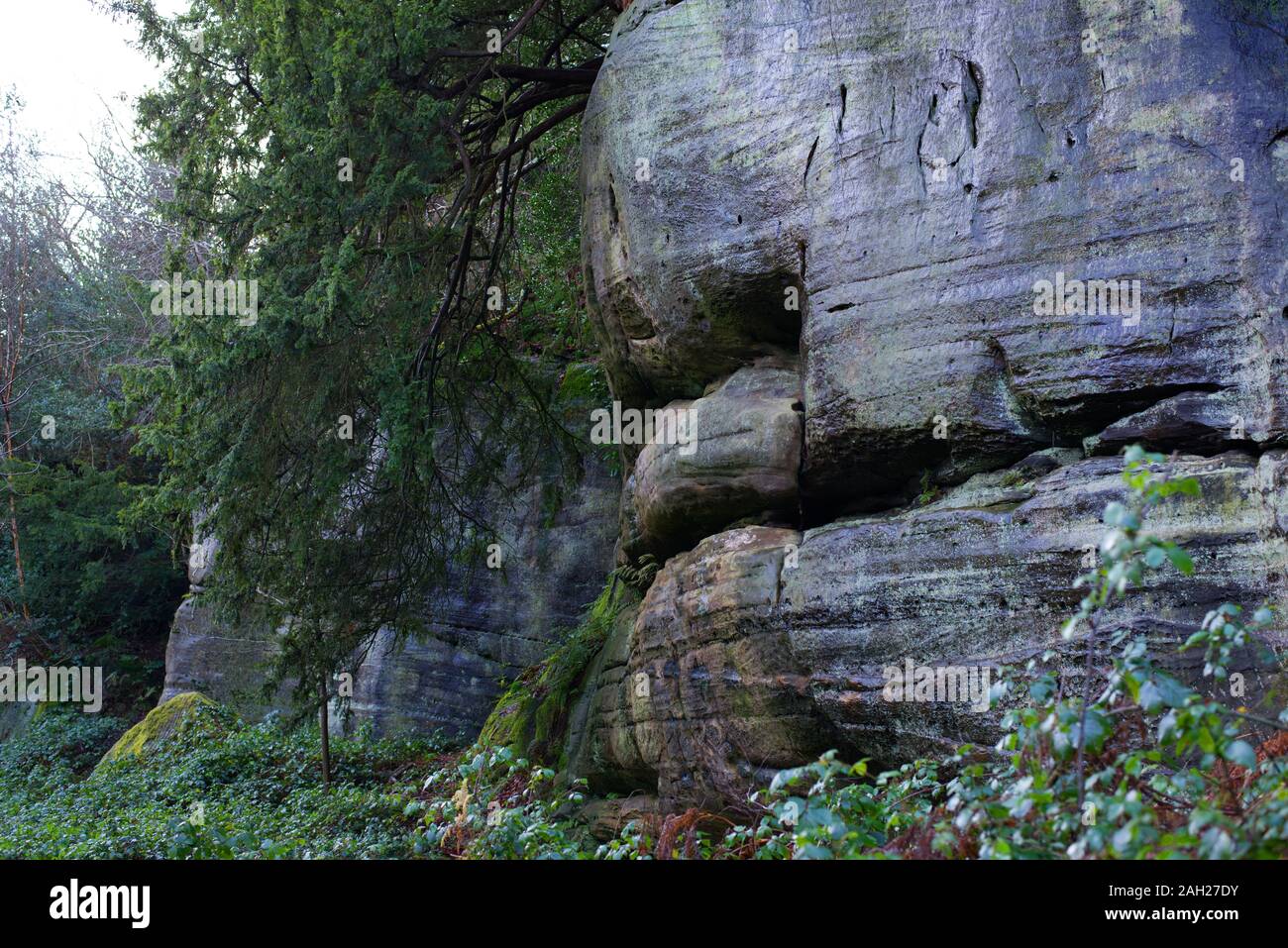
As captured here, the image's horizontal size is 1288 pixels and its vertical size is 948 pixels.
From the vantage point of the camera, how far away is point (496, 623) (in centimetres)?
1573

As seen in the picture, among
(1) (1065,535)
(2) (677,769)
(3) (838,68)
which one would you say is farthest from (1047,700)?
(3) (838,68)

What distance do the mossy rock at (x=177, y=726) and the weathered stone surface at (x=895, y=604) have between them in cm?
873

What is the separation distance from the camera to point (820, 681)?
7.98 m

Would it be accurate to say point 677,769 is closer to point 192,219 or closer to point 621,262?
point 621,262

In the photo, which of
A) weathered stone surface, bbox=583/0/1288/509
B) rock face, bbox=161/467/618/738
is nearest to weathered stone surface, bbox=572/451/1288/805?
weathered stone surface, bbox=583/0/1288/509

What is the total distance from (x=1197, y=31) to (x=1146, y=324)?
2054mm

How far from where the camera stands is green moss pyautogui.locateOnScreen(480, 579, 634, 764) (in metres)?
11.6

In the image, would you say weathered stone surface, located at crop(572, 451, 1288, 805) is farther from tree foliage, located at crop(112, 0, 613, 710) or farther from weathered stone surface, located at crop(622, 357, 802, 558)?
tree foliage, located at crop(112, 0, 613, 710)

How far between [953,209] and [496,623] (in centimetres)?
947

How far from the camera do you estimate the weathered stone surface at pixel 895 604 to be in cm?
670

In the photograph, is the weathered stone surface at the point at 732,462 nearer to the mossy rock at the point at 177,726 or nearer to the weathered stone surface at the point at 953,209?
the weathered stone surface at the point at 953,209

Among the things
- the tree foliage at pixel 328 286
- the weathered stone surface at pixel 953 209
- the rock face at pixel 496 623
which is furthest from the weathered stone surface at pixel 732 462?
the rock face at pixel 496 623

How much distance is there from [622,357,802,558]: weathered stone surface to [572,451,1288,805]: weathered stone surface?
0.92ft

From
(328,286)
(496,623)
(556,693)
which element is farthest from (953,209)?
(496,623)
